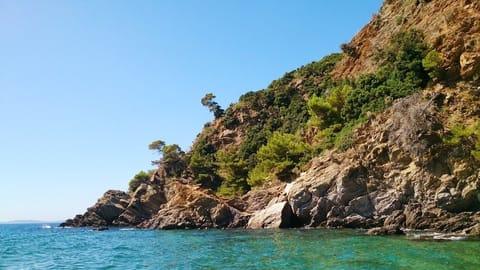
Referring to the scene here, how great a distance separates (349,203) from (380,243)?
1444 cm

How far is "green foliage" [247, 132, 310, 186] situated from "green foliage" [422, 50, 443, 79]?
17.5 metres

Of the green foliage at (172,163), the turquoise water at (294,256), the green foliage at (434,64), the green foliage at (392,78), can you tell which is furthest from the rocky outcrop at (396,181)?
the green foliage at (172,163)

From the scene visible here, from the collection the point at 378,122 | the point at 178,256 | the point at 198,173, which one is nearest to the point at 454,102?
the point at 378,122

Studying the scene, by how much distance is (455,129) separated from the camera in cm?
3606

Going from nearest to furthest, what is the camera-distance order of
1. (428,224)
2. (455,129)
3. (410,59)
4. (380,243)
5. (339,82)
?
1. (380,243)
2. (428,224)
3. (455,129)
4. (410,59)
5. (339,82)

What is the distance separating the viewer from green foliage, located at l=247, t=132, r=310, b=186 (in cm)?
5608

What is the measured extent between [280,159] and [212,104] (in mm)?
43083

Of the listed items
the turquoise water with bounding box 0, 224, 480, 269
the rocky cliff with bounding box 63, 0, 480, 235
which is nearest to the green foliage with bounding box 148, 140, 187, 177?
the rocky cliff with bounding box 63, 0, 480, 235

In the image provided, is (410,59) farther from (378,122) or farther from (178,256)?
(178,256)

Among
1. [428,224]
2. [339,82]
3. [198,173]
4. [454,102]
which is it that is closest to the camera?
[428,224]

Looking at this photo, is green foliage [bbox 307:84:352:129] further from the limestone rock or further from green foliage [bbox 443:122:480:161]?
green foliage [bbox 443:122:480:161]

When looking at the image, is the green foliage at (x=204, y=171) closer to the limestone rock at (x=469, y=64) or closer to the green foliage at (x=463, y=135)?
the limestone rock at (x=469, y=64)

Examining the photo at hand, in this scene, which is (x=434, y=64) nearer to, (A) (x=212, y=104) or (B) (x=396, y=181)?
(B) (x=396, y=181)

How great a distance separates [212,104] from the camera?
98.4m
